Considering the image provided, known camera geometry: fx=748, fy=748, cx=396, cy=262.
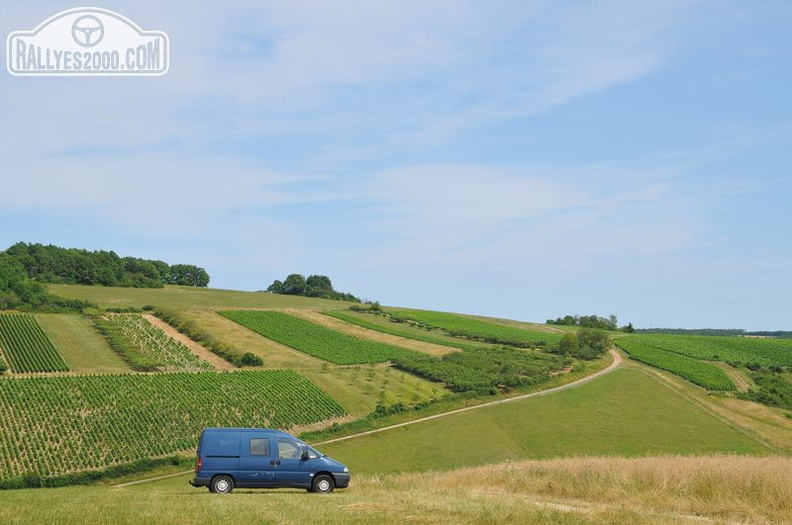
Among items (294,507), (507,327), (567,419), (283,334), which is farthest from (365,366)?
(294,507)

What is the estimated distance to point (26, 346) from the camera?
2943 inches

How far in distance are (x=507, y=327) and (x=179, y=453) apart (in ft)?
283

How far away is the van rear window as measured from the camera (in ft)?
76.9

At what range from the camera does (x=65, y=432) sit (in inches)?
2050

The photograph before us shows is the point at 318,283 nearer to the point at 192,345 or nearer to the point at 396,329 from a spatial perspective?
the point at 396,329

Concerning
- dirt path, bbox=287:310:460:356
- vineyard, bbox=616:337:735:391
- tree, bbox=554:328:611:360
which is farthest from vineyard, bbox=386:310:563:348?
dirt path, bbox=287:310:460:356

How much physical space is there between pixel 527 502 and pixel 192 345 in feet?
242

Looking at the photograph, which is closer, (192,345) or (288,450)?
(288,450)

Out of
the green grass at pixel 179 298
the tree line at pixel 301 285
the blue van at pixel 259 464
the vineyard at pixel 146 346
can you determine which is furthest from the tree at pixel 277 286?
the blue van at pixel 259 464

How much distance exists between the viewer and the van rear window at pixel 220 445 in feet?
76.9

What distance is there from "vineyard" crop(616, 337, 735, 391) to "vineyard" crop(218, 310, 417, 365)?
33.2 meters

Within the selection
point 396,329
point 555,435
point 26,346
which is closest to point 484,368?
point 555,435

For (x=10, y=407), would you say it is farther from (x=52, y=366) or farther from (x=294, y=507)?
(x=294, y=507)

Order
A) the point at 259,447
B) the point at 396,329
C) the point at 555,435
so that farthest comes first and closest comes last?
1. the point at 396,329
2. the point at 555,435
3. the point at 259,447
